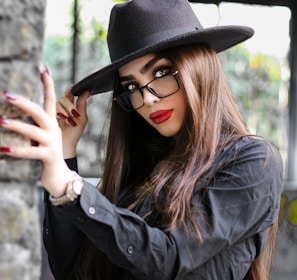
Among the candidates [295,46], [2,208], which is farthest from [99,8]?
[2,208]

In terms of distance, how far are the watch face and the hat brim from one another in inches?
19.1

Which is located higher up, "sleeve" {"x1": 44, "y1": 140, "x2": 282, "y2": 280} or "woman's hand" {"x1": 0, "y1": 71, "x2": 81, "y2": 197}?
"woman's hand" {"x1": 0, "y1": 71, "x2": 81, "y2": 197}

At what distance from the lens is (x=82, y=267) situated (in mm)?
1684

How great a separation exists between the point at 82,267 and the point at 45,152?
0.72m

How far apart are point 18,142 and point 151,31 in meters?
0.71

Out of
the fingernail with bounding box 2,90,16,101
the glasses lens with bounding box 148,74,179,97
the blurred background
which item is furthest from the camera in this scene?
the blurred background

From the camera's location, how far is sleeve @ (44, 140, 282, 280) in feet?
3.95

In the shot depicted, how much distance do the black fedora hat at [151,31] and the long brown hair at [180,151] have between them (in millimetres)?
50

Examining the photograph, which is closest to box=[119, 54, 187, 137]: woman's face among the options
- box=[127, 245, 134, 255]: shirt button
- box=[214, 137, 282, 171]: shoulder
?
box=[214, 137, 282, 171]: shoulder

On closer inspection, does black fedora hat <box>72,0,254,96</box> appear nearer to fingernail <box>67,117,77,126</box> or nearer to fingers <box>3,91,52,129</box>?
fingernail <box>67,117,77,126</box>

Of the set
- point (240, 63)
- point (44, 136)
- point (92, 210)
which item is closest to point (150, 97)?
point (92, 210)

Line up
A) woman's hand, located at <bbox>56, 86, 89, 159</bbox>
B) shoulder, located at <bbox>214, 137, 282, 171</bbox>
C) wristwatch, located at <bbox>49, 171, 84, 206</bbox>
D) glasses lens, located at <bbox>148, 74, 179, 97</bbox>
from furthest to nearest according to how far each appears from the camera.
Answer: woman's hand, located at <bbox>56, 86, 89, 159</bbox> < glasses lens, located at <bbox>148, 74, 179, 97</bbox> < shoulder, located at <bbox>214, 137, 282, 171</bbox> < wristwatch, located at <bbox>49, 171, 84, 206</bbox>

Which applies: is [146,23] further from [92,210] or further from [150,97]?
[92,210]

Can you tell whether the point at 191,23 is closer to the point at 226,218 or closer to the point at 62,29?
the point at 226,218
